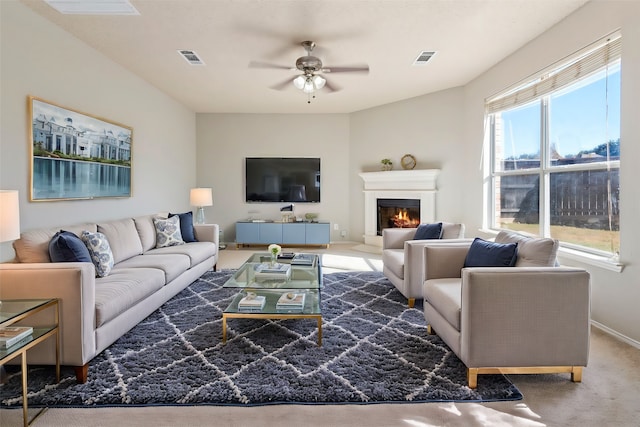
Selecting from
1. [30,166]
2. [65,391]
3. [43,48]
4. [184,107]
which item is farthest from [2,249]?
[184,107]

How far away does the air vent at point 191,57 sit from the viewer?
3.99 meters

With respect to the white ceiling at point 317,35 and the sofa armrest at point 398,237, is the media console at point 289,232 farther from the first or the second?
the white ceiling at point 317,35

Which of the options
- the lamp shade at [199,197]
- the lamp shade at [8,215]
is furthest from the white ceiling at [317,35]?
the lamp shade at [8,215]

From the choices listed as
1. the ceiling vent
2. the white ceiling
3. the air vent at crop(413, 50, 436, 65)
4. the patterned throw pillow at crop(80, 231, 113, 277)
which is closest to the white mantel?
the white ceiling

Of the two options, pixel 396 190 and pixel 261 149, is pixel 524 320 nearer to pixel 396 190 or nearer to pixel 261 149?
pixel 396 190

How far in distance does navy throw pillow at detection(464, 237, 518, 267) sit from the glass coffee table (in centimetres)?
121

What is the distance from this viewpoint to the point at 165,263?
3457 millimetres

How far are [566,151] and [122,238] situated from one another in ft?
14.8

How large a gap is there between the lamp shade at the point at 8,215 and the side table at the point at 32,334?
0.38 m

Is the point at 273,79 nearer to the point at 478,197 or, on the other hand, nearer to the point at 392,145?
the point at 392,145

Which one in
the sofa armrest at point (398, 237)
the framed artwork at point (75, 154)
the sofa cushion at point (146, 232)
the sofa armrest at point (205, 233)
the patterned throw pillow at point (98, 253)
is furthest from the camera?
the sofa armrest at point (205, 233)

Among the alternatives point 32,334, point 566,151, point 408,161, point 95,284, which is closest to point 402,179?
point 408,161

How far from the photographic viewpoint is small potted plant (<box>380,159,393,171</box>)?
6.42 meters

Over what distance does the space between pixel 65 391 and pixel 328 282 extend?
2.79 m
